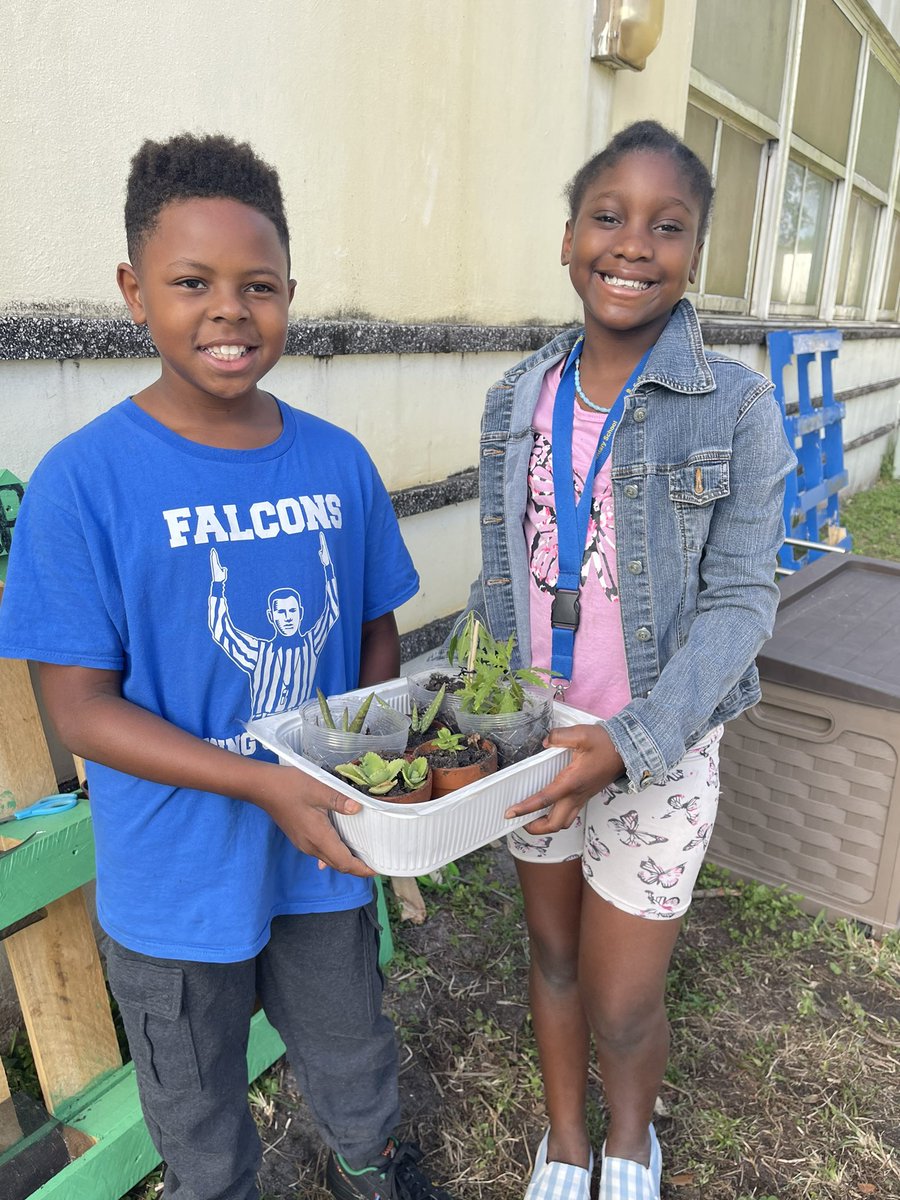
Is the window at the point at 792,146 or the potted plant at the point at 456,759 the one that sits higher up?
the window at the point at 792,146

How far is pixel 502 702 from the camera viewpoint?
1342 mm

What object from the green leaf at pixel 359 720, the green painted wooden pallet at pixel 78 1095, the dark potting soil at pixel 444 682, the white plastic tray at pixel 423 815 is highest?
the green leaf at pixel 359 720

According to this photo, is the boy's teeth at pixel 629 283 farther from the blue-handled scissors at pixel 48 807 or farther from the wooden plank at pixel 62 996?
the wooden plank at pixel 62 996

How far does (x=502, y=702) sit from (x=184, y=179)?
86 cm

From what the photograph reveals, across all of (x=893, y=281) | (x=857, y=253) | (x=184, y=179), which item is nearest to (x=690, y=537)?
(x=184, y=179)

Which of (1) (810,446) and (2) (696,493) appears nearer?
(2) (696,493)

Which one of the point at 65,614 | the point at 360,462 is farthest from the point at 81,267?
the point at 65,614

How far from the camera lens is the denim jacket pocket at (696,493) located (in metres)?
1.39

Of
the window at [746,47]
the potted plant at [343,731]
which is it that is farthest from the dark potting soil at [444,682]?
the window at [746,47]

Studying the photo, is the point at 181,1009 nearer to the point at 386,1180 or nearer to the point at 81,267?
the point at 386,1180

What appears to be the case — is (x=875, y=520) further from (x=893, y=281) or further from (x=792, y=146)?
(x=893, y=281)

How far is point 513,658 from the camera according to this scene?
163 centimetres

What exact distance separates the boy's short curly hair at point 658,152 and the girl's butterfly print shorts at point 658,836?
90 centimetres

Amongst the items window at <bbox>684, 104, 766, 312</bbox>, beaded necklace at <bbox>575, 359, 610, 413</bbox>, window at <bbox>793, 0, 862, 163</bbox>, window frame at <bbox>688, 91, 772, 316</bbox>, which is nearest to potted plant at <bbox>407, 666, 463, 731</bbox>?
beaded necklace at <bbox>575, 359, 610, 413</bbox>
